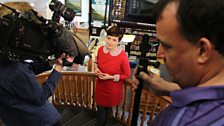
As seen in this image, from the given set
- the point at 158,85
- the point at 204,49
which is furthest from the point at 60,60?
the point at 204,49

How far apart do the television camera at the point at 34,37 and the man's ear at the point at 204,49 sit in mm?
907

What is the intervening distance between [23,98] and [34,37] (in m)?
0.35

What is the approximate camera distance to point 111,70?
2.27 m

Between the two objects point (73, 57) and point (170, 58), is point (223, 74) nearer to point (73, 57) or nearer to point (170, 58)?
point (170, 58)

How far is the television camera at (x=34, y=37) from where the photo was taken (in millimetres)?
1209

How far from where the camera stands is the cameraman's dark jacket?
4.32ft

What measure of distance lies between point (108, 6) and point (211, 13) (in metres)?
2.75

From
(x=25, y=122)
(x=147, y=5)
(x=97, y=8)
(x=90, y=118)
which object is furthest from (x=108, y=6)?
(x=25, y=122)

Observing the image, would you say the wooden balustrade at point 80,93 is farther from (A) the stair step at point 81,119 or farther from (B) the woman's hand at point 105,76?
(B) the woman's hand at point 105,76

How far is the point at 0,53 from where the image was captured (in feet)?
4.04

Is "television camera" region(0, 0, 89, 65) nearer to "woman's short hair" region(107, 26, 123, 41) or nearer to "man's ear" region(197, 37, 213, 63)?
"woman's short hair" region(107, 26, 123, 41)

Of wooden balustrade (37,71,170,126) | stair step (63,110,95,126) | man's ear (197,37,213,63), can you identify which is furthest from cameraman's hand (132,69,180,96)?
stair step (63,110,95,126)

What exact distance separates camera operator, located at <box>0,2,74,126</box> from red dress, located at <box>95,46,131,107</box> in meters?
0.69

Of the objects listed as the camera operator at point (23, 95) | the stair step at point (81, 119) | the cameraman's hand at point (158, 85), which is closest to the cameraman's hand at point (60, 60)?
the camera operator at point (23, 95)
